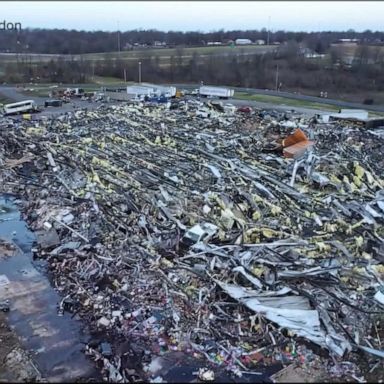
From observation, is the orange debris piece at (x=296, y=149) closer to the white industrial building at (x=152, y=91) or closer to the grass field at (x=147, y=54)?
the white industrial building at (x=152, y=91)

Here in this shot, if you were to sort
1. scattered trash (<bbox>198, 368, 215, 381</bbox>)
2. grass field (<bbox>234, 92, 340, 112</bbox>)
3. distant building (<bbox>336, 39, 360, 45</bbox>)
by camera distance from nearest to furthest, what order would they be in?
scattered trash (<bbox>198, 368, 215, 381</bbox>), grass field (<bbox>234, 92, 340, 112</bbox>), distant building (<bbox>336, 39, 360, 45</bbox>)

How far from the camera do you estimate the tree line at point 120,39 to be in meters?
60.3

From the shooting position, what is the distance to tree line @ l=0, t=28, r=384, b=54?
6031 cm

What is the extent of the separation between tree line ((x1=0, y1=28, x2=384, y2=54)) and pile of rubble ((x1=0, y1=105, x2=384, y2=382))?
42484mm

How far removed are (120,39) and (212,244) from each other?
2355 inches

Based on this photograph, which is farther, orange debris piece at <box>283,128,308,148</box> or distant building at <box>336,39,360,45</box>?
distant building at <box>336,39,360,45</box>

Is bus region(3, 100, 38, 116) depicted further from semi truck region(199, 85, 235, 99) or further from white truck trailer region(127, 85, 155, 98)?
semi truck region(199, 85, 235, 99)

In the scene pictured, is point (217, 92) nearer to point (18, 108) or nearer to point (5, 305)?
point (18, 108)

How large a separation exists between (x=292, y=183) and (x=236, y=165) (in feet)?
8.75

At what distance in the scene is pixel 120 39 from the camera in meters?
66.7

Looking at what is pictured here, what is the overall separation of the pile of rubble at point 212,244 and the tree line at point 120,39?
42.5 metres

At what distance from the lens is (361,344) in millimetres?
9258

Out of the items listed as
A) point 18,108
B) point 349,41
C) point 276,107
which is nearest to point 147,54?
point 349,41

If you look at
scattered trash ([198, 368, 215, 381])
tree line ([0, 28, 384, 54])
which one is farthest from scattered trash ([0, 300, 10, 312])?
tree line ([0, 28, 384, 54])
